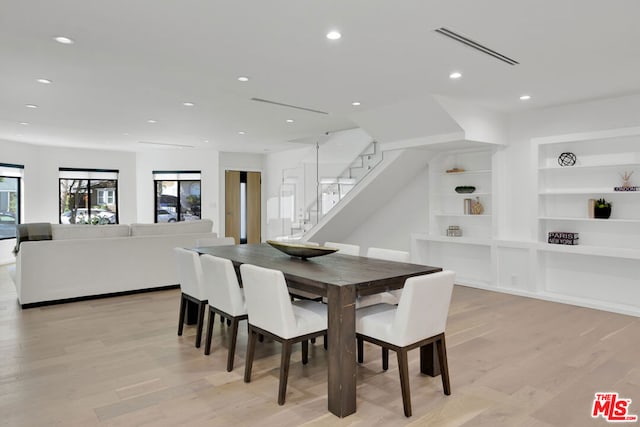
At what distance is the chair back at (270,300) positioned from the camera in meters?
2.71

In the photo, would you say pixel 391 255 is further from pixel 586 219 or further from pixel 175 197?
pixel 175 197

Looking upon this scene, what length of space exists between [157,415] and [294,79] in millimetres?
3394

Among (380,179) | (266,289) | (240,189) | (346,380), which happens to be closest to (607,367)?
(346,380)

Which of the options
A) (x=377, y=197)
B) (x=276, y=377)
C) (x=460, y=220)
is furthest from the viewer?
(x=377, y=197)

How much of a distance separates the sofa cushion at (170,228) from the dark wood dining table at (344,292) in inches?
128

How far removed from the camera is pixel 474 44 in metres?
3.46

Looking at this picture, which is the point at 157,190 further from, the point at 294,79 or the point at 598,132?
the point at 598,132

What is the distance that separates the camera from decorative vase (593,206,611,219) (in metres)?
5.18

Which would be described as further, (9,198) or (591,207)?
(9,198)

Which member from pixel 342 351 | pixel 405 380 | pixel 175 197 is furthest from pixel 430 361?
pixel 175 197

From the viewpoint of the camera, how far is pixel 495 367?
3.30 metres

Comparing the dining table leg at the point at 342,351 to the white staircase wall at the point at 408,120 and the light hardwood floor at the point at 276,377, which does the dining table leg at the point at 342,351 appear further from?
the white staircase wall at the point at 408,120

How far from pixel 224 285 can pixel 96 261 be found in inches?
125

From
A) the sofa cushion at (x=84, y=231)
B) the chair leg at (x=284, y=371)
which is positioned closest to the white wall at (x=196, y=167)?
the sofa cushion at (x=84, y=231)
